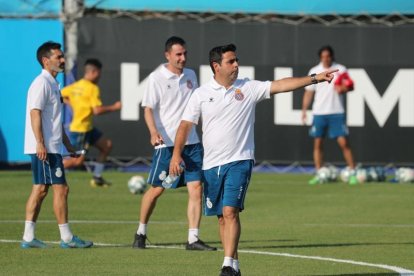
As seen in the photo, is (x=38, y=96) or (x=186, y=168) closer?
(x=38, y=96)

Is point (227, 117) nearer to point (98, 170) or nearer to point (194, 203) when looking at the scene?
point (194, 203)

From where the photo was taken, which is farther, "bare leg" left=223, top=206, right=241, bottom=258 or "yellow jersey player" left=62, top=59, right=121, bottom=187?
"yellow jersey player" left=62, top=59, right=121, bottom=187

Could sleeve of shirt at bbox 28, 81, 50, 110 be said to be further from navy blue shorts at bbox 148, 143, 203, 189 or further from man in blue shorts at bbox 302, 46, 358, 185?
man in blue shorts at bbox 302, 46, 358, 185

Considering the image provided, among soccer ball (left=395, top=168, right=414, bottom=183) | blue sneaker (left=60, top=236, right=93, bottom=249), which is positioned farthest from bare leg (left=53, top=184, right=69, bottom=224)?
soccer ball (left=395, top=168, right=414, bottom=183)

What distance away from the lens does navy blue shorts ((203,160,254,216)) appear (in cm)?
1173

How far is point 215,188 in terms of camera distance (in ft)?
39.2

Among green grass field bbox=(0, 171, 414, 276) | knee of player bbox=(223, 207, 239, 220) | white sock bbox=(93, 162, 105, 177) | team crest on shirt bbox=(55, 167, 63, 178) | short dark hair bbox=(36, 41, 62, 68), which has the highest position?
short dark hair bbox=(36, 41, 62, 68)

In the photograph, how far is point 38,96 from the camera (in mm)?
14219

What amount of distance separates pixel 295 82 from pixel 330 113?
12741 millimetres

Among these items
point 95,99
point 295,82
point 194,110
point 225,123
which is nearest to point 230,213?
point 225,123

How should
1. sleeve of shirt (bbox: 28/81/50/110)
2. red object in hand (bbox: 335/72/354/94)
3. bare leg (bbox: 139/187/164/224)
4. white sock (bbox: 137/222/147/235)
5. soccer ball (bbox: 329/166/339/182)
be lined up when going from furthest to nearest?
soccer ball (bbox: 329/166/339/182), red object in hand (bbox: 335/72/354/94), bare leg (bbox: 139/187/164/224), white sock (bbox: 137/222/147/235), sleeve of shirt (bbox: 28/81/50/110)

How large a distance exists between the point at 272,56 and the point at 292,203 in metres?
6.54

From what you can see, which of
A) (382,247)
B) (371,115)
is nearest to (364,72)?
(371,115)

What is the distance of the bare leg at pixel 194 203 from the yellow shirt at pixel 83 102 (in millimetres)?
8936
